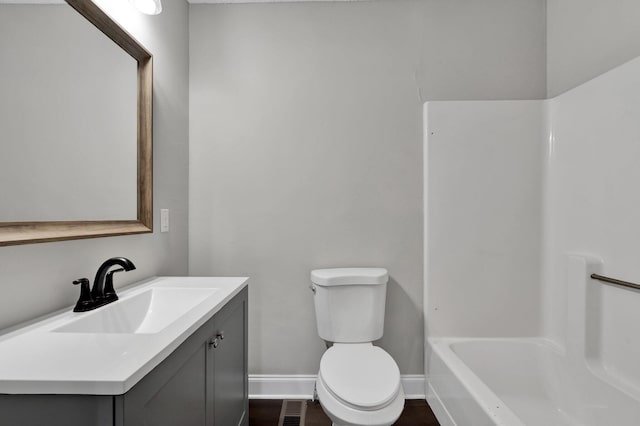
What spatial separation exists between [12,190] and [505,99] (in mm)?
2276

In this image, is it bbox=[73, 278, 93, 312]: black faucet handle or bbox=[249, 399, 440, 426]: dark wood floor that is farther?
bbox=[249, 399, 440, 426]: dark wood floor

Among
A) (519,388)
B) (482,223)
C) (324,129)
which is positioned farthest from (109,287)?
(519,388)

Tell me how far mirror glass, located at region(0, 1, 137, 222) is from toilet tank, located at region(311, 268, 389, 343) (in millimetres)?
1031

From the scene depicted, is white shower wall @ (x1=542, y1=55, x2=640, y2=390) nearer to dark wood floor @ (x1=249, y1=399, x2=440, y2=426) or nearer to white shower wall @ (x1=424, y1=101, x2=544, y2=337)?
white shower wall @ (x1=424, y1=101, x2=544, y2=337)

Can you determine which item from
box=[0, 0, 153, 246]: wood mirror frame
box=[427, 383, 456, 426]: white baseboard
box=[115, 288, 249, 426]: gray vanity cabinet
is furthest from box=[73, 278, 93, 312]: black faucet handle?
box=[427, 383, 456, 426]: white baseboard

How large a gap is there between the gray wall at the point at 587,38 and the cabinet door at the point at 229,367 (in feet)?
6.60

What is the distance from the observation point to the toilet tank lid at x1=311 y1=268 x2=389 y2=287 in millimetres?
1812

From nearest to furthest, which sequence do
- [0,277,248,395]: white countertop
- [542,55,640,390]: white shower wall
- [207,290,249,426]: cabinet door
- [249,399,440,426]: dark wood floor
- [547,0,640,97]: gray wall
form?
[0,277,248,395]: white countertop < [207,290,249,426]: cabinet door < [542,55,640,390]: white shower wall < [547,0,640,97]: gray wall < [249,399,440,426]: dark wood floor

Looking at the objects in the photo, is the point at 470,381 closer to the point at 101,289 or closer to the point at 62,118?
the point at 101,289

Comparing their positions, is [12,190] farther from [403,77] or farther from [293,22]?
[403,77]

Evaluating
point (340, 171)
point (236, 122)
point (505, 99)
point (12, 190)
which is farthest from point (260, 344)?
point (505, 99)

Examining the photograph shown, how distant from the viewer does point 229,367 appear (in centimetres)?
132

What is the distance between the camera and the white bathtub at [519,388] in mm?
1339

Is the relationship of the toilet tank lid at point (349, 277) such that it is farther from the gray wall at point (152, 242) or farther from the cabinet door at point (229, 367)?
the gray wall at point (152, 242)
